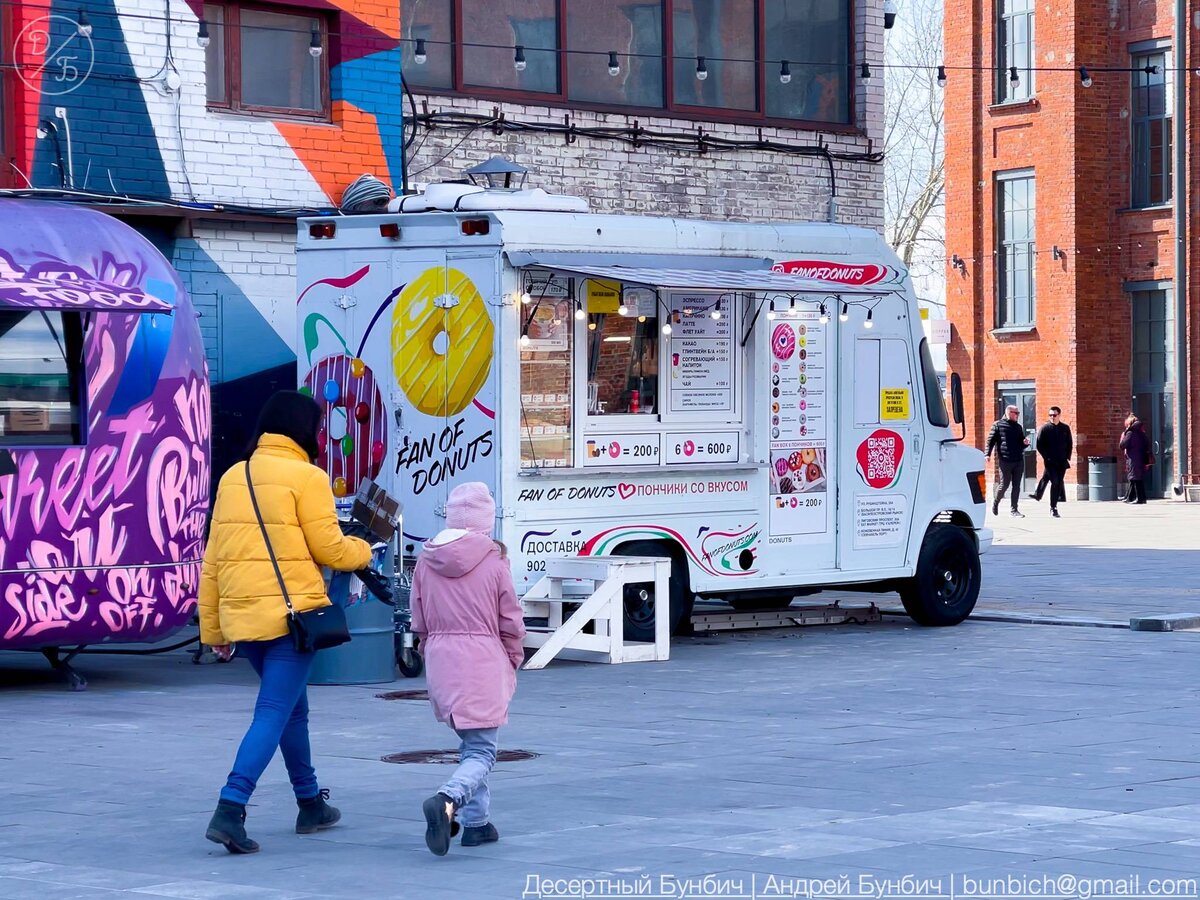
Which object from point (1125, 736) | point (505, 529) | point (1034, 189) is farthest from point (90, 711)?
point (1034, 189)

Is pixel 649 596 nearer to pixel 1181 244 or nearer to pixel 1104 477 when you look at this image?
pixel 1181 244

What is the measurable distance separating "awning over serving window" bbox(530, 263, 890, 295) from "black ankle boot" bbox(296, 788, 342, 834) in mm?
6339

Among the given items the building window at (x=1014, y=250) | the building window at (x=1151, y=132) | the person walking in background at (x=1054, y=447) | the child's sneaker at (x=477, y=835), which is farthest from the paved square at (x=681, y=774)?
the building window at (x=1014, y=250)

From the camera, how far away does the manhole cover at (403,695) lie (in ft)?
41.3

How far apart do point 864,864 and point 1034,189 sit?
3618 centimetres

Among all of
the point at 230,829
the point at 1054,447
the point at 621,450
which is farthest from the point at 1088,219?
the point at 230,829

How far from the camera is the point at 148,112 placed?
16594 millimetres

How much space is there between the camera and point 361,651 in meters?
13.3

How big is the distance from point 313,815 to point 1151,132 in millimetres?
35307

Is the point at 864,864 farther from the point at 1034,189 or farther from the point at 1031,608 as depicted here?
the point at 1034,189

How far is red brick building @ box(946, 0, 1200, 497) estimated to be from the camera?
39.8m

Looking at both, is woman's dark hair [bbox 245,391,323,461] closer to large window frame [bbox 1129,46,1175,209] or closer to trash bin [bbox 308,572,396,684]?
trash bin [bbox 308,572,396,684]

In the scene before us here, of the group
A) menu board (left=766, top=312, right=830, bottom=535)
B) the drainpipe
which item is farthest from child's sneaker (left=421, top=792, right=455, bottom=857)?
the drainpipe

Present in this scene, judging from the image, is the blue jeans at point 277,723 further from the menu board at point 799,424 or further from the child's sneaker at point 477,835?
the menu board at point 799,424
